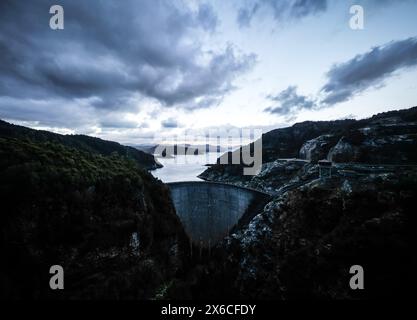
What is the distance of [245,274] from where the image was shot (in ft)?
59.8

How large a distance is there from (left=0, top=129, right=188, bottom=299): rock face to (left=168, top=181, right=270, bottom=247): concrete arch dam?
8.69 meters

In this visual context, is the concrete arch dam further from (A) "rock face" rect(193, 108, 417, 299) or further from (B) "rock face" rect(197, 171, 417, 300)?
(B) "rock face" rect(197, 171, 417, 300)

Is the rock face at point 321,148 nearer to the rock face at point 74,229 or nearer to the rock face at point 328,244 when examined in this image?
the rock face at point 328,244

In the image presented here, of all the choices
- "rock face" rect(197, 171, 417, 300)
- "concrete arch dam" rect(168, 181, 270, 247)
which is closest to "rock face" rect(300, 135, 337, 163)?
"concrete arch dam" rect(168, 181, 270, 247)

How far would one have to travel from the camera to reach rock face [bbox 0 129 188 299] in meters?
10.7

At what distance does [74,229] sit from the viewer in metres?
12.6

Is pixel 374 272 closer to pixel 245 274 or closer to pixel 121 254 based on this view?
pixel 245 274

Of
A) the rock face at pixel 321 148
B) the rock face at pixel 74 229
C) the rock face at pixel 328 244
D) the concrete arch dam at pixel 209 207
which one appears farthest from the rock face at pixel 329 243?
the rock face at pixel 321 148

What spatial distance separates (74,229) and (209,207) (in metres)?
18.8

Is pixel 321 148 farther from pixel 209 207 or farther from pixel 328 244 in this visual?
pixel 328 244

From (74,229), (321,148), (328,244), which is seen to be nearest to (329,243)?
(328,244)
